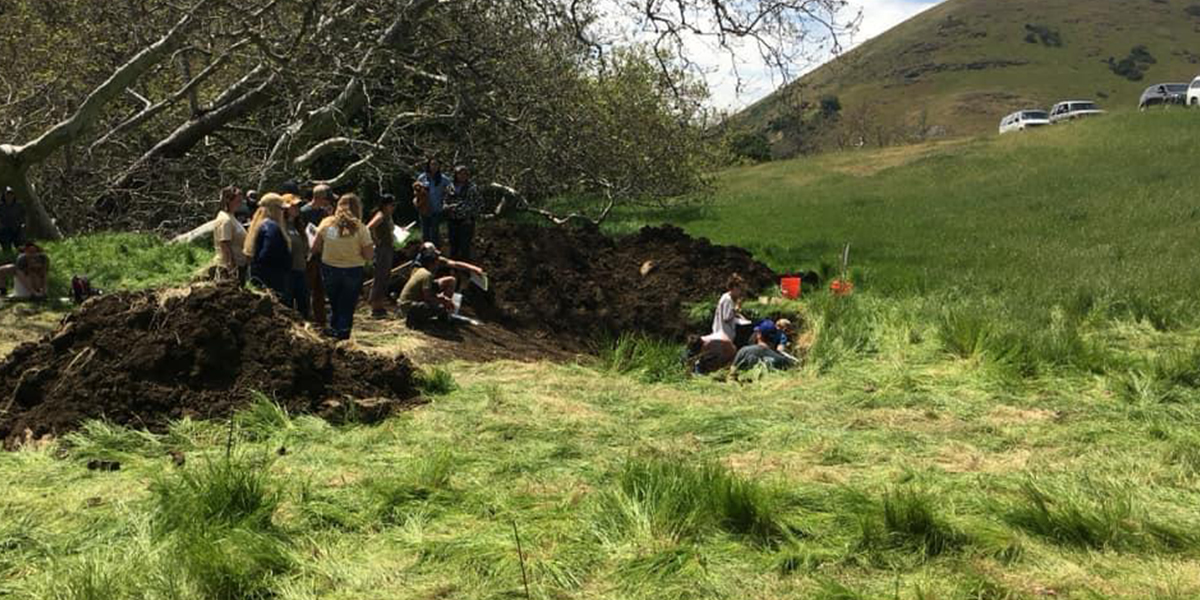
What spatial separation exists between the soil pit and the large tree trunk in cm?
744

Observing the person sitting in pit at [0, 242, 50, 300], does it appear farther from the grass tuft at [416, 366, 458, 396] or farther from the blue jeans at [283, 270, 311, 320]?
the grass tuft at [416, 366, 458, 396]

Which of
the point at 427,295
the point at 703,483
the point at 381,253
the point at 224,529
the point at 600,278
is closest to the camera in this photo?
the point at 224,529

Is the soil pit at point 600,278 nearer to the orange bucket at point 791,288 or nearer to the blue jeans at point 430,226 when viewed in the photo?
the orange bucket at point 791,288

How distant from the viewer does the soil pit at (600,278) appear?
11.3 metres

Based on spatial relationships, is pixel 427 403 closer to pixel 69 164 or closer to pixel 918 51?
pixel 69 164

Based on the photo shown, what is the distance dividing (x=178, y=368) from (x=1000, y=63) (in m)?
134

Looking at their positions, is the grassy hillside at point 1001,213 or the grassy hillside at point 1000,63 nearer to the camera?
the grassy hillside at point 1001,213

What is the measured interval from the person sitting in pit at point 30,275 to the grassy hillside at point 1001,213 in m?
10.6

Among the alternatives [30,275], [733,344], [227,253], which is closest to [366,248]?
[227,253]

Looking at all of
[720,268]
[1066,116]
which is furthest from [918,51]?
[720,268]

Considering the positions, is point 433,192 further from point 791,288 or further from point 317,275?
point 791,288

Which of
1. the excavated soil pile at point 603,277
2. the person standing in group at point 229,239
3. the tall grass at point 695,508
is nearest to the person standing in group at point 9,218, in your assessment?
the person standing in group at point 229,239

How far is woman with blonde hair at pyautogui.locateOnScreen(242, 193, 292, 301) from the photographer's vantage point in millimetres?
8445

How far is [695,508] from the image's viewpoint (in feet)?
12.8
